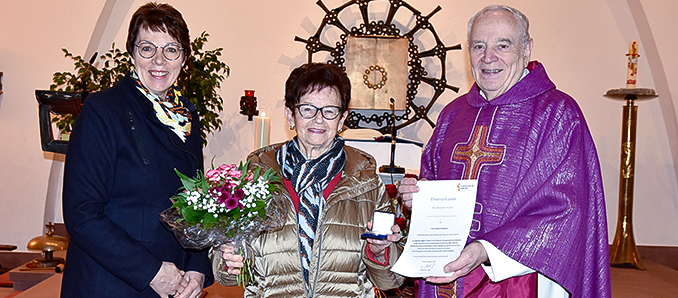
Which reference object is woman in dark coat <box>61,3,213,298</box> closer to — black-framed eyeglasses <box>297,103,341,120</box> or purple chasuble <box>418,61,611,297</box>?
black-framed eyeglasses <box>297,103,341,120</box>

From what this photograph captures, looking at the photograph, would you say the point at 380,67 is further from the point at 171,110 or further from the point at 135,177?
the point at 135,177

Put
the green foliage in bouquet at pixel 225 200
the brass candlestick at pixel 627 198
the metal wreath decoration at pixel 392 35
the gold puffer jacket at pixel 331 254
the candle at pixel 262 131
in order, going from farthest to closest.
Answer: the metal wreath decoration at pixel 392 35 < the brass candlestick at pixel 627 198 < the candle at pixel 262 131 < the gold puffer jacket at pixel 331 254 < the green foliage in bouquet at pixel 225 200

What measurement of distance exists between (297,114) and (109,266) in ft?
2.57

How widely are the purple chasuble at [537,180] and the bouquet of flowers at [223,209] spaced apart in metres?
0.70

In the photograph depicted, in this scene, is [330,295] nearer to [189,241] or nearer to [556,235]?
[189,241]

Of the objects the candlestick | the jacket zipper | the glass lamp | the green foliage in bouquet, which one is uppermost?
the candlestick

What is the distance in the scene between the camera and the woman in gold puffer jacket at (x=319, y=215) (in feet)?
5.98

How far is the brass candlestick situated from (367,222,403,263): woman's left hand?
3696mm

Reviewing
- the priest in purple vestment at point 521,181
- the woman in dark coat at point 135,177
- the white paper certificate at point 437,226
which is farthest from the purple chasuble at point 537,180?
the woman in dark coat at point 135,177

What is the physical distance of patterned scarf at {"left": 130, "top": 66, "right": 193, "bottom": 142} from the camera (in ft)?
6.12

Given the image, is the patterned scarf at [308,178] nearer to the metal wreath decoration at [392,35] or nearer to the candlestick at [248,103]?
the candlestick at [248,103]

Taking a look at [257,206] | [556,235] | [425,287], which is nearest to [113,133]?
[257,206]

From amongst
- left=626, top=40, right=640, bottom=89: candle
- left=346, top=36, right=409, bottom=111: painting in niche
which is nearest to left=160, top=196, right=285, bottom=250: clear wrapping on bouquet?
left=346, top=36, right=409, bottom=111: painting in niche

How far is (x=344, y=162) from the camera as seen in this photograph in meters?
1.99
